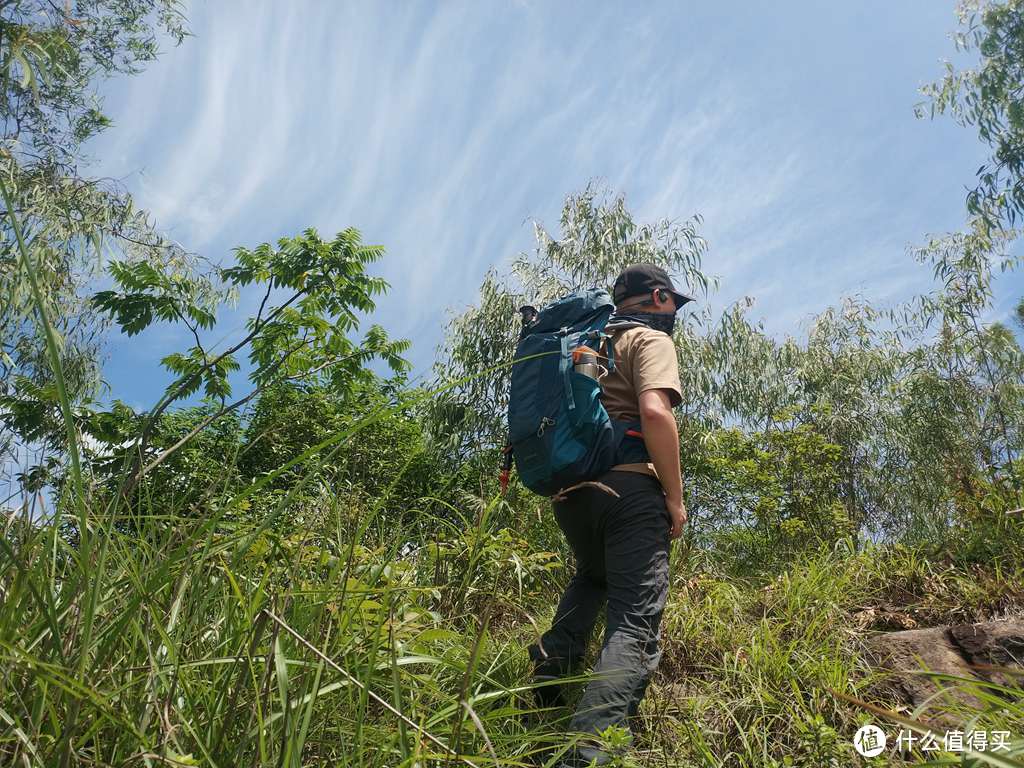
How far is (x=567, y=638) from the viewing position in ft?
8.05

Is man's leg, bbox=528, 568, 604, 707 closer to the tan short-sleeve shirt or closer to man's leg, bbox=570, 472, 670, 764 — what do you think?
man's leg, bbox=570, 472, 670, 764

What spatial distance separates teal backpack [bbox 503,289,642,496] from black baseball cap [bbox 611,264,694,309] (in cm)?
29

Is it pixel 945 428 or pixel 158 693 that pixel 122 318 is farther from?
pixel 945 428

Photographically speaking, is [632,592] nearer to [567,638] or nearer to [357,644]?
[567,638]

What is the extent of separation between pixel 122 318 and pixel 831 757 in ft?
23.1

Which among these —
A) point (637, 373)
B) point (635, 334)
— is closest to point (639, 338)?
point (635, 334)

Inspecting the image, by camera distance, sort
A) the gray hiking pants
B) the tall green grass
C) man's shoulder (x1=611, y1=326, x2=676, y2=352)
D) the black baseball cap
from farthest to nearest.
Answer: the black baseball cap, man's shoulder (x1=611, y1=326, x2=676, y2=352), the gray hiking pants, the tall green grass

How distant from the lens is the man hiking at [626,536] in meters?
2.09

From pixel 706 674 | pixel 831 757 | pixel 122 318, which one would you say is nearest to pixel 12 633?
pixel 831 757

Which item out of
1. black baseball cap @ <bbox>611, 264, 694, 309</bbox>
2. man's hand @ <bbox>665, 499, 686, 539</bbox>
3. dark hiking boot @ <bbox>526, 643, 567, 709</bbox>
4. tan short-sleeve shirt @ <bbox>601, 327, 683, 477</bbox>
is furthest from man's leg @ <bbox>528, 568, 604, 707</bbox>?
black baseball cap @ <bbox>611, 264, 694, 309</bbox>

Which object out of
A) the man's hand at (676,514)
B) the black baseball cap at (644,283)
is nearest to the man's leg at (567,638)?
the man's hand at (676,514)

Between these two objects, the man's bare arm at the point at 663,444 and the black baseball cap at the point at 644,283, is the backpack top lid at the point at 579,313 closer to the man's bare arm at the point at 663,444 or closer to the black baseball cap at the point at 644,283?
the black baseball cap at the point at 644,283
